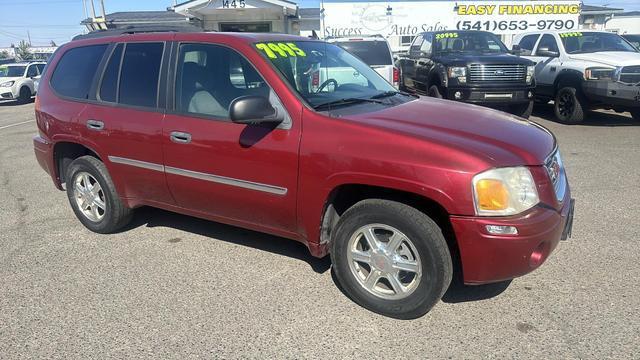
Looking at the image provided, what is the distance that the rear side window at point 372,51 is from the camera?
11531 millimetres

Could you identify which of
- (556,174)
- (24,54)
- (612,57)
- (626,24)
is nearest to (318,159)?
(556,174)

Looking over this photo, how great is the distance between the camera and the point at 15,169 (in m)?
7.66

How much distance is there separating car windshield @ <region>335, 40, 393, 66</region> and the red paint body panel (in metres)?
7.66

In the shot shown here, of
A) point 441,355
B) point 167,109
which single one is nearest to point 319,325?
point 441,355

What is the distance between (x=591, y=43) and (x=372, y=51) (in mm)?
4723

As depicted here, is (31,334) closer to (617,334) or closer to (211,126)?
(211,126)

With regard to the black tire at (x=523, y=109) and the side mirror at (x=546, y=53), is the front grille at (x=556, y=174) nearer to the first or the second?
the black tire at (x=523, y=109)

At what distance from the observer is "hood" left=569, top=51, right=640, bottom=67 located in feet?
29.8

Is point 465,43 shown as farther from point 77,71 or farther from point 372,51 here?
point 77,71

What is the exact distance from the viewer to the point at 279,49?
3.75 metres

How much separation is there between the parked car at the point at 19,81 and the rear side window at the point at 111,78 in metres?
18.8


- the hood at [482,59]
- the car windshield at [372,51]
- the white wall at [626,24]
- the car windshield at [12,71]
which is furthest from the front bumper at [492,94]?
the white wall at [626,24]

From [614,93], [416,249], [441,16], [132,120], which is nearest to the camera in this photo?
[416,249]

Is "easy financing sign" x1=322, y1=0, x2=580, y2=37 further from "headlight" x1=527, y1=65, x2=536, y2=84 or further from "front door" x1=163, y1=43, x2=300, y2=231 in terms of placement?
"front door" x1=163, y1=43, x2=300, y2=231
